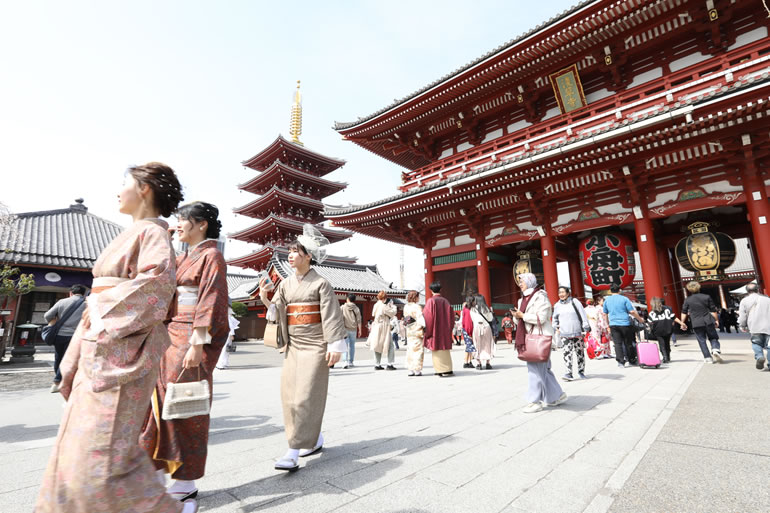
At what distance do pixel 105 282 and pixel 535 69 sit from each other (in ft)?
40.2

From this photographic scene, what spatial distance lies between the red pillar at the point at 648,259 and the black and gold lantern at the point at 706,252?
82 cm

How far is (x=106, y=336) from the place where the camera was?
4.39 feet

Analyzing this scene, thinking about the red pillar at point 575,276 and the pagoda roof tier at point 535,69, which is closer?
the pagoda roof tier at point 535,69

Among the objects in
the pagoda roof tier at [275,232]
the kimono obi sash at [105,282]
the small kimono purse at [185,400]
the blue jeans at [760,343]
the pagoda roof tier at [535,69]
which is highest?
the pagoda roof tier at [535,69]

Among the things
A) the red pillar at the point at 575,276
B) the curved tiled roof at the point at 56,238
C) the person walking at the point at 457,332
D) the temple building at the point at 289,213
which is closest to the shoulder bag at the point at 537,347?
the person walking at the point at 457,332

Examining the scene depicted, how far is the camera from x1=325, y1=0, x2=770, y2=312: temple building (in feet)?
27.0

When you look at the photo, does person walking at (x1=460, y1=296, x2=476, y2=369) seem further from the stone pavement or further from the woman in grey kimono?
the woman in grey kimono

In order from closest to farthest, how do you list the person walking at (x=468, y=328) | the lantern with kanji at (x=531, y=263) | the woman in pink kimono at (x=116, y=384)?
1. the woman in pink kimono at (x=116, y=384)
2. the person walking at (x=468, y=328)
3. the lantern with kanji at (x=531, y=263)

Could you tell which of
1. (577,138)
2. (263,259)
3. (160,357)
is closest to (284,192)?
(263,259)

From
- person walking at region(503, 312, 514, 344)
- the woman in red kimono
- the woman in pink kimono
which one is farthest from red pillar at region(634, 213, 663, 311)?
the woman in pink kimono

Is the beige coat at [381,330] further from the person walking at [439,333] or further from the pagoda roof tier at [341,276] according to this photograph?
the pagoda roof tier at [341,276]

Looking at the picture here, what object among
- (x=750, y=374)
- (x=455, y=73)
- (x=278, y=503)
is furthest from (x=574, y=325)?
(x=455, y=73)

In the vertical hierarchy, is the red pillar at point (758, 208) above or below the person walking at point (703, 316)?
above

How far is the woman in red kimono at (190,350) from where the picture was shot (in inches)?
73.4
